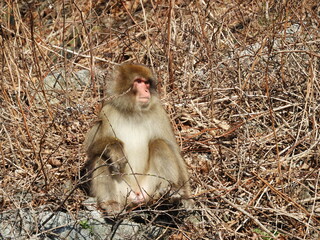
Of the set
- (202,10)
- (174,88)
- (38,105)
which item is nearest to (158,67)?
(174,88)

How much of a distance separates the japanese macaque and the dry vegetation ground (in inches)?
8.9

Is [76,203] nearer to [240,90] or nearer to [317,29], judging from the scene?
[240,90]

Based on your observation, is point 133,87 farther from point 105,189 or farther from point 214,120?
point 214,120

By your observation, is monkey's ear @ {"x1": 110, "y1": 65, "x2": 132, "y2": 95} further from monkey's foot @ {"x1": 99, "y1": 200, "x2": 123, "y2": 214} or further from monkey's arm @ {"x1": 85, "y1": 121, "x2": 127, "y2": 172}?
monkey's foot @ {"x1": 99, "y1": 200, "x2": 123, "y2": 214}

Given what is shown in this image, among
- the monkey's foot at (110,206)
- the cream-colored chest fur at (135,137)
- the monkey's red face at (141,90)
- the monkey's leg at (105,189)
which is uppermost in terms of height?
the monkey's red face at (141,90)

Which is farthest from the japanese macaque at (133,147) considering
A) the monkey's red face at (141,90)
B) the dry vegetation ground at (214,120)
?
the dry vegetation ground at (214,120)

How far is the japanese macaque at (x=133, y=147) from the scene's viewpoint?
4.74 m

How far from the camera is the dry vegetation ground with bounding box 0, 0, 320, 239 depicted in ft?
16.5

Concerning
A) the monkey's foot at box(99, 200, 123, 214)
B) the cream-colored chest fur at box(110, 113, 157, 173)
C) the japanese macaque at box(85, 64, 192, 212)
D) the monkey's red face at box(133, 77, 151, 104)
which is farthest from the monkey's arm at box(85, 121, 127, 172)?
the monkey's red face at box(133, 77, 151, 104)

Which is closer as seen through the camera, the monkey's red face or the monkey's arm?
the monkey's arm

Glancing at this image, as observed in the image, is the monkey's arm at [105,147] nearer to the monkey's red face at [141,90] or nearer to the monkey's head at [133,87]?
the monkey's head at [133,87]

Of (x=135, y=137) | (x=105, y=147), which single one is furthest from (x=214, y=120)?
(x=105, y=147)

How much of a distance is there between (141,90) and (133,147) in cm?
52

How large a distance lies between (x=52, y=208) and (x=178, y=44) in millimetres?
3082
